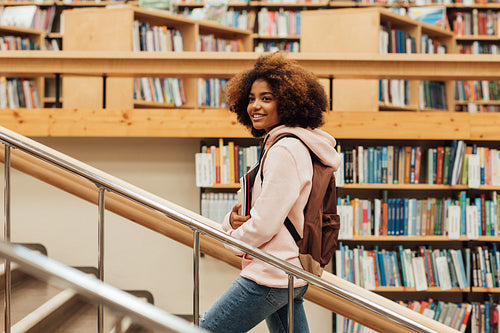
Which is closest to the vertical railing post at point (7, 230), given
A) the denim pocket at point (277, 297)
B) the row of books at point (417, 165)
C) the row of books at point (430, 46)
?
the denim pocket at point (277, 297)

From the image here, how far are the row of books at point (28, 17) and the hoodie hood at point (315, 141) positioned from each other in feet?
16.6

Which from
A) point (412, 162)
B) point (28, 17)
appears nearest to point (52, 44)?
point (28, 17)

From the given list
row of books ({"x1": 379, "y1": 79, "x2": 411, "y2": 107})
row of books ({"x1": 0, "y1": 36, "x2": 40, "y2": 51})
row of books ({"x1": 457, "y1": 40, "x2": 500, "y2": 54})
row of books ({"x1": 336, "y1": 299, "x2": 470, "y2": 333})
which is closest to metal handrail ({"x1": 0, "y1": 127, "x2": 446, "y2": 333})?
row of books ({"x1": 336, "y1": 299, "x2": 470, "y2": 333})

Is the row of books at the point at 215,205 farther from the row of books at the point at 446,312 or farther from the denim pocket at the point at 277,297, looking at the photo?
the denim pocket at the point at 277,297

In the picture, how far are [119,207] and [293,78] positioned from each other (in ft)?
2.59

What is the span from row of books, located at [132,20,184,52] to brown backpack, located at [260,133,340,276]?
3181mm

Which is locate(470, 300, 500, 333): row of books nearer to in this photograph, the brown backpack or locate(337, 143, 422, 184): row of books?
locate(337, 143, 422, 184): row of books

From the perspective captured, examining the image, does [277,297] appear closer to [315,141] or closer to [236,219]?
[236,219]

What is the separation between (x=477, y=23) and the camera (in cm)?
573

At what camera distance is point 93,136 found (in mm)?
2965

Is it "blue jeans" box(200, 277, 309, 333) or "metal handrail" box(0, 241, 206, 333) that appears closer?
"metal handrail" box(0, 241, 206, 333)

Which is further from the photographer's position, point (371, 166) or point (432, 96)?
point (432, 96)

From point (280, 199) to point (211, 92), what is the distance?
156 inches

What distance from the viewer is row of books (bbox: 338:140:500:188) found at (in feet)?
9.98
